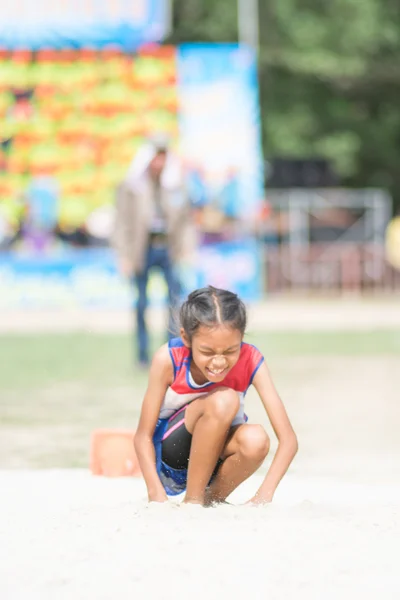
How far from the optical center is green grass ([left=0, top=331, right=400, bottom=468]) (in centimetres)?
695

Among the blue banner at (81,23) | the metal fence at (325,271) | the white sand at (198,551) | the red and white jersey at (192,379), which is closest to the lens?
the white sand at (198,551)

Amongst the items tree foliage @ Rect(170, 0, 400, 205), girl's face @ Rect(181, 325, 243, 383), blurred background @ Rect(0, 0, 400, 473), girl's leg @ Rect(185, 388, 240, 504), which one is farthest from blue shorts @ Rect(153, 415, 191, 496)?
tree foliage @ Rect(170, 0, 400, 205)

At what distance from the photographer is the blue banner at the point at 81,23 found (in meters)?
20.5

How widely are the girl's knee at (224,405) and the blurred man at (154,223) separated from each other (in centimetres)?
592

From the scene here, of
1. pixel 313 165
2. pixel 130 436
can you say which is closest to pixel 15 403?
pixel 130 436

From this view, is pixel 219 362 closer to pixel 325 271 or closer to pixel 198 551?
pixel 198 551

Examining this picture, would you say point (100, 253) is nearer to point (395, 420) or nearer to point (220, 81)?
point (220, 81)

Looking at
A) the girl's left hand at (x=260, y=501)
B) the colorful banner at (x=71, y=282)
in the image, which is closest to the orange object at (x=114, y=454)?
the girl's left hand at (x=260, y=501)

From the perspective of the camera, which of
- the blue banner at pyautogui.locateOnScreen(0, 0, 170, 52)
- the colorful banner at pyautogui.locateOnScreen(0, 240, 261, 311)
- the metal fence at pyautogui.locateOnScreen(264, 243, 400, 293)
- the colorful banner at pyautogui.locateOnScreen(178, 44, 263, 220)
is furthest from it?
the metal fence at pyautogui.locateOnScreen(264, 243, 400, 293)

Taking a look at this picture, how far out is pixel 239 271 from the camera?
69.7 feet

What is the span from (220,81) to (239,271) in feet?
11.1

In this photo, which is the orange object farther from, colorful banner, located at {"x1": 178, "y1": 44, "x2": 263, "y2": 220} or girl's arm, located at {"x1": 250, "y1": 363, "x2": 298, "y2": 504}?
colorful banner, located at {"x1": 178, "y1": 44, "x2": 263, "y2": 220}

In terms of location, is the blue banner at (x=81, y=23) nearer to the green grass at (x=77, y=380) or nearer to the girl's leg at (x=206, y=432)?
the green grass at (x=77, y=380)

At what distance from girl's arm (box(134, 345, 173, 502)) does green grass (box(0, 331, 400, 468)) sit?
1.62 metres
